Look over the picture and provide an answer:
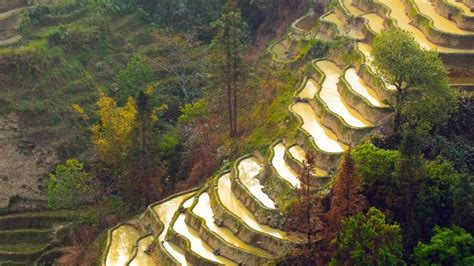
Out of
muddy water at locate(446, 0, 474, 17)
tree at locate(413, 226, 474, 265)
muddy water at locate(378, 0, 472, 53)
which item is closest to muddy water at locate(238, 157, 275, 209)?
tree at locate(413, 226, 474, 265)

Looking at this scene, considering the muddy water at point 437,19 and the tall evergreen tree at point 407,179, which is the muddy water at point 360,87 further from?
the tall evergreen tree at point 407,179

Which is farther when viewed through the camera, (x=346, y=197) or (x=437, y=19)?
(x=437, y=19)

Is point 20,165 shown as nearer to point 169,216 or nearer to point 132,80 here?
point 132,80

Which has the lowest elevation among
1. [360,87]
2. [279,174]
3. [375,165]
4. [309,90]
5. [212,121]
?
[212,121]

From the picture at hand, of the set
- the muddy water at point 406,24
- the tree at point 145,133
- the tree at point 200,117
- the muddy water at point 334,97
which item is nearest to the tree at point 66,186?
the tree at point 145,133

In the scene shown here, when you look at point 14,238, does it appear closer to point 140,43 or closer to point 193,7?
point 140,43

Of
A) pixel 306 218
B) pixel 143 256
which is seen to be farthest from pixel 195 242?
pixel 306 218
